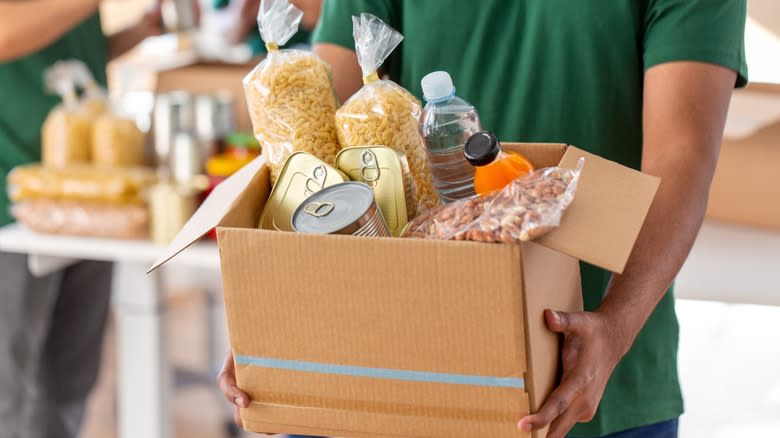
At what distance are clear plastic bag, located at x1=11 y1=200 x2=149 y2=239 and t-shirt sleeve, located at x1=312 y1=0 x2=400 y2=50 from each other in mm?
988

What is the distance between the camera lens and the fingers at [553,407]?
2.55 ft

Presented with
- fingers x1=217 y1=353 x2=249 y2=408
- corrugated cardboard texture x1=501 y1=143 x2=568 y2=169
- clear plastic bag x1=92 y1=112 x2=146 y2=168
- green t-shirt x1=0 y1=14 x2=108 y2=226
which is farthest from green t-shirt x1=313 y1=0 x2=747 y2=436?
green t-shirt x1=0 y1=14 x2=108 y2=226

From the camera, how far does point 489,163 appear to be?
80 cm

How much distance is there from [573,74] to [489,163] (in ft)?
1.24

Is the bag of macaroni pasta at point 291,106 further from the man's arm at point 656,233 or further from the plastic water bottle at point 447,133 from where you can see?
the man's arm at point 656,233

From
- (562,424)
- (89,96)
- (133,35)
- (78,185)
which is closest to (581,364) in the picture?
(562,424)

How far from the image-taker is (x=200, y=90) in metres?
2.93

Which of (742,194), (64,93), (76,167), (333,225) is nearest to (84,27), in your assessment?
(64,93)

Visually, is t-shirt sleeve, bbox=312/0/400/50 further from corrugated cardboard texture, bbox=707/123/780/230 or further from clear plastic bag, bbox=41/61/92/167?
clear plastic bag, bbox=41/61/92/167

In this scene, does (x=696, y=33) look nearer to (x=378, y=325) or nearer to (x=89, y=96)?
(x=378, y=325)

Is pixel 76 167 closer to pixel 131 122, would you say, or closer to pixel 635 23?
pixel 131 122

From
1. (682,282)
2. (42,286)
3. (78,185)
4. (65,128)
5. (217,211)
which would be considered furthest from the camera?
(42,286)

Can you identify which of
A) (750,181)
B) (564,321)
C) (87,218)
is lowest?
(87,218)

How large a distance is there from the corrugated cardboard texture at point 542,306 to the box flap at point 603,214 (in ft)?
0.10
